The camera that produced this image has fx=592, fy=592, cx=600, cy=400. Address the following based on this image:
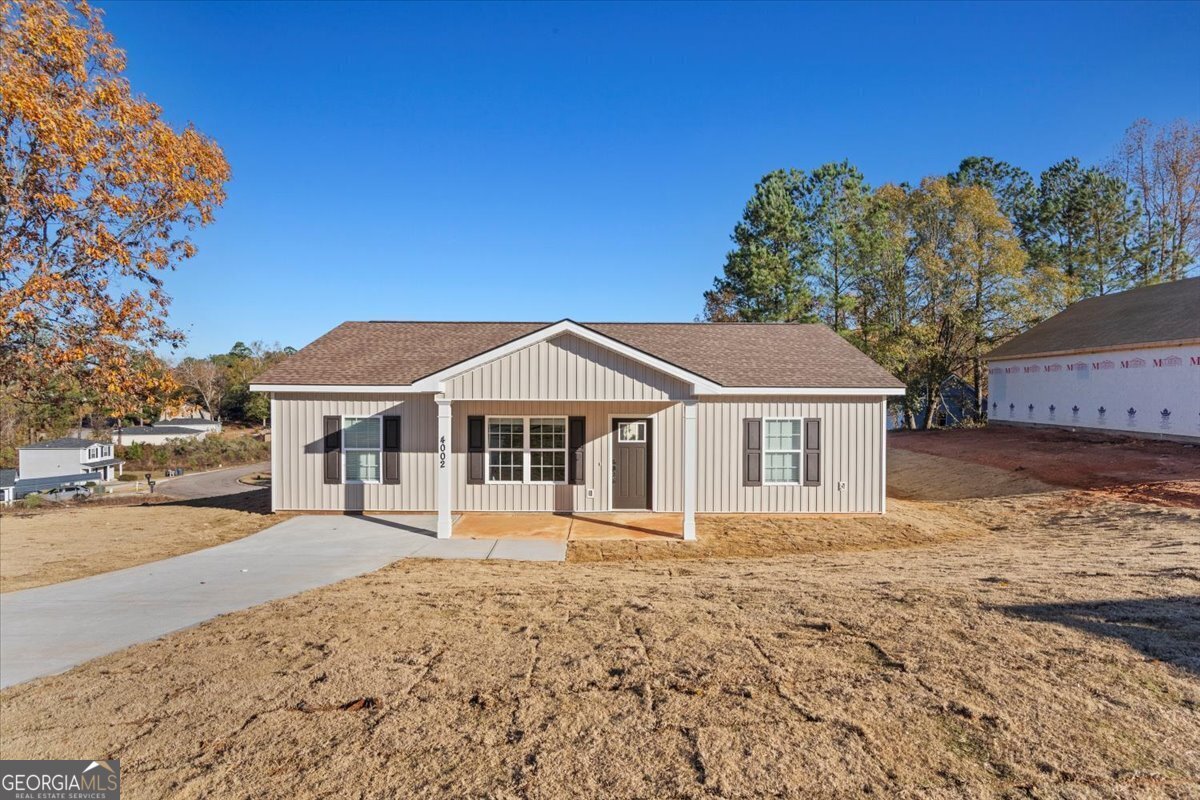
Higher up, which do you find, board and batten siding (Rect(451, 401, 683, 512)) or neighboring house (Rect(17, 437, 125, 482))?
board and batten siding (Rect(451, 401, 683, 512))

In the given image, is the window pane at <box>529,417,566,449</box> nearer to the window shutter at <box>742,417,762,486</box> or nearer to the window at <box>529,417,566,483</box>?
the window at <box>529,417,566,483</box>

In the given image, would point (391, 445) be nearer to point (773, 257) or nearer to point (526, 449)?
point (526, 449)

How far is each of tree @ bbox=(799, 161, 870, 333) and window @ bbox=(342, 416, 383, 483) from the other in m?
24.8

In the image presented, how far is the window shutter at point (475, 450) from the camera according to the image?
1280 cm

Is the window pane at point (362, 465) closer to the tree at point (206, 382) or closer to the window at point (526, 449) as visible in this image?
the window at point (526, 449)

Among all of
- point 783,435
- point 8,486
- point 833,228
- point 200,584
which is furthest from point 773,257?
point 8,486

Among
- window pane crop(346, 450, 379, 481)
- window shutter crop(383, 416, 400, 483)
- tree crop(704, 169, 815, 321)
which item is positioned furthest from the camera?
tree crop(704, 169, 815, 321)

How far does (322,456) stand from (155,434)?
3991cm

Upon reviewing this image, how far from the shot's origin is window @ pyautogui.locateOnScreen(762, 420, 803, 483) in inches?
499

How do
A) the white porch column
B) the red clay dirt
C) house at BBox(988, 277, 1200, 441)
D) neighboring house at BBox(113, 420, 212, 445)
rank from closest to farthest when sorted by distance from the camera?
the white porch column, the red clay dirt, house at BBox(988, 277, 1200, 441), neighboring house at BBox(113, 420, 212, 445)

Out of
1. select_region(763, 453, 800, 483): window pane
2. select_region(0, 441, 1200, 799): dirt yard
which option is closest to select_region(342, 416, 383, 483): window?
select_region(0, 441, 1200, 799): dirt yard

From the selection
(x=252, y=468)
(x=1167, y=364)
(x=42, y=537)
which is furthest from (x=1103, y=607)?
(x=252, y=468)

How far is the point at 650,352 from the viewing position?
12641 millimetres

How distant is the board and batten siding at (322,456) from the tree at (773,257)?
2120 cm
